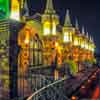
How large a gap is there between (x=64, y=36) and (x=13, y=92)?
19020 millimetres

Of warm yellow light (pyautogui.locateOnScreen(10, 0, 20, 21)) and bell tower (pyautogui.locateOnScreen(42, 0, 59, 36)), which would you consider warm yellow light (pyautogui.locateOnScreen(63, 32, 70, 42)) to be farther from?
warm yellow light (pyautogui.locateOnScreen(10, 0, 20, 21))

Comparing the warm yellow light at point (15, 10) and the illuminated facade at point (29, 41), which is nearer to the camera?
the illuminated facade at point (29, 41)

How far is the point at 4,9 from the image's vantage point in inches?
602

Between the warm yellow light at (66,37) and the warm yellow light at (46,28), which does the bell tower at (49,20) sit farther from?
the warm yellow light at (66,37)

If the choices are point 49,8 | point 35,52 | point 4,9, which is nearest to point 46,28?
point 49,8

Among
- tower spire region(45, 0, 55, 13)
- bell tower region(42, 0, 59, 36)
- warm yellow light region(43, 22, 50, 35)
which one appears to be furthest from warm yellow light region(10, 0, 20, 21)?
tower spire region(45, 0, 55, 13)

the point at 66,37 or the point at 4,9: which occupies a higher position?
the point at 4,9

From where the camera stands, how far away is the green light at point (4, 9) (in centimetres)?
1526

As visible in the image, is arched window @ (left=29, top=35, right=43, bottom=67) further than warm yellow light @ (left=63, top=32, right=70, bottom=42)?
No

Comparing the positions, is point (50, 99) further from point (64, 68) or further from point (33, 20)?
point (64, 68)

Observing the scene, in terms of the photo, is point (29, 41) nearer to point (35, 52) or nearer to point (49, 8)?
point (35, 52)

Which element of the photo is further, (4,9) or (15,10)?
(15,10)

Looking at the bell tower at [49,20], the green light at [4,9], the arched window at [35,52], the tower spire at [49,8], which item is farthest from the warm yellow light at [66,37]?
the green light at [4,9]

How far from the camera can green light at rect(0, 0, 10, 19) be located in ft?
50.1
